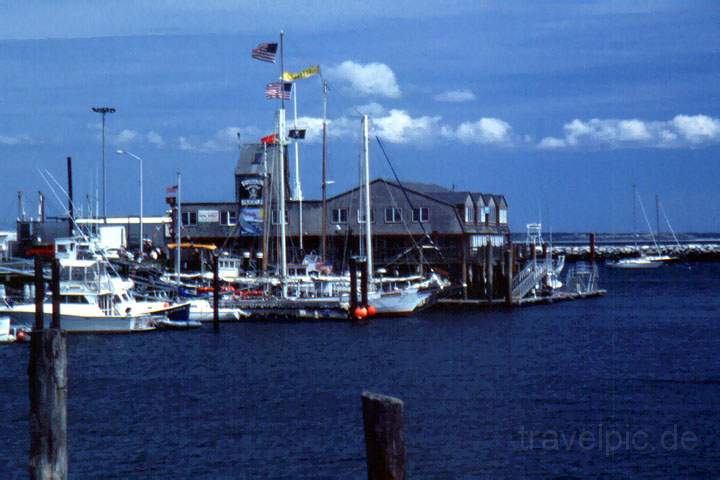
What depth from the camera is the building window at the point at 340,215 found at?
294 ft

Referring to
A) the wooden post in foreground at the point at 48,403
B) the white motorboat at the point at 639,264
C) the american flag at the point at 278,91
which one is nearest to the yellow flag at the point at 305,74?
the american flag at the point at 278,91

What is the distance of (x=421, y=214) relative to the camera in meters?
87.7

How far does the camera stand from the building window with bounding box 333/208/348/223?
8962 cm

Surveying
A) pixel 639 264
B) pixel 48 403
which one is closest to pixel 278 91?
pixel 48 403

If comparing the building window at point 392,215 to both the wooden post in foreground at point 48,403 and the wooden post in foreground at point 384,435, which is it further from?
the wooden post in foreground at point 384,435

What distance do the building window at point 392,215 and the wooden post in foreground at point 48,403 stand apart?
71.6 meters

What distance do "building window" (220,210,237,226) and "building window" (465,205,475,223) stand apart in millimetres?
18908

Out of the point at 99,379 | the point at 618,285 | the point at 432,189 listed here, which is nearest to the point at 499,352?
the point at 99,379

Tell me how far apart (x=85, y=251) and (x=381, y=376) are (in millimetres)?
23190

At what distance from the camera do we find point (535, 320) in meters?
70.4

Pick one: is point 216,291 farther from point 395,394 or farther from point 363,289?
point 395,394

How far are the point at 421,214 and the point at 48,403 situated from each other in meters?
71.6

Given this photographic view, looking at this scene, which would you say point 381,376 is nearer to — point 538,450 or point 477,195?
point 538,450

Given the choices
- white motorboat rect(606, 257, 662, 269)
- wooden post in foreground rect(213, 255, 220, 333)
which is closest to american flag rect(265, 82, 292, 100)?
wooden post in foreground rect(213, 255, 220, 333)
